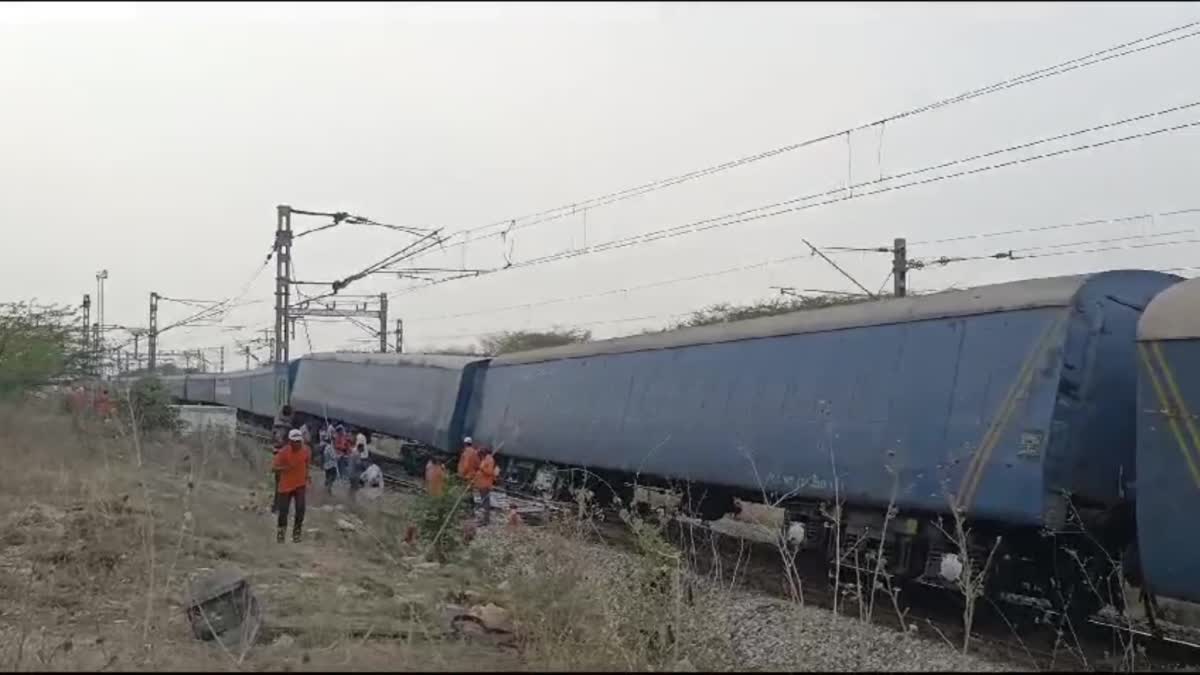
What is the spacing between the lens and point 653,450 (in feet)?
50.9

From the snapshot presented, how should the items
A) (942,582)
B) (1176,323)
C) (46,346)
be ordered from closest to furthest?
(1176,323) → (942,582) → (46,346)

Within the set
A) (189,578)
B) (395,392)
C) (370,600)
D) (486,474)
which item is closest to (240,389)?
(395,392)

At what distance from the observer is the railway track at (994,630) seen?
28.1ft

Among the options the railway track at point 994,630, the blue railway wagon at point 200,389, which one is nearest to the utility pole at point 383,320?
the blue railway wagon at point 200,389

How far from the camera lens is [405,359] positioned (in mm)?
27359

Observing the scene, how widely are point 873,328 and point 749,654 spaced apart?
4.72 meters

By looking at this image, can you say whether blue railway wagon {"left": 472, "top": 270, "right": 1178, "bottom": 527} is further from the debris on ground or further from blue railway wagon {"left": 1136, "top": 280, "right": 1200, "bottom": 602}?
the debris on ground

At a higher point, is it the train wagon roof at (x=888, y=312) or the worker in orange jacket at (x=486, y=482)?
the train wagon roof at (x=888, y=312)

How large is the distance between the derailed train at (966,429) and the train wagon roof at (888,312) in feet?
0.09

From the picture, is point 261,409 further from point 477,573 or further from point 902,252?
point 477,573

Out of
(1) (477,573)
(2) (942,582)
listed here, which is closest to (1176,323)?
(2) (942,582)

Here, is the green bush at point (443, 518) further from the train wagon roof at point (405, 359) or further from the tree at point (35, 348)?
the tree at point (35, 348)

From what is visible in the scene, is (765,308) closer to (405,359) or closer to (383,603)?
(405,359)

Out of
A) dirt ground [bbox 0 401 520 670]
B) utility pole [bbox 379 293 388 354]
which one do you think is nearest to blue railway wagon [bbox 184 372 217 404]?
utility pole [bbox 379 293 388 354]
